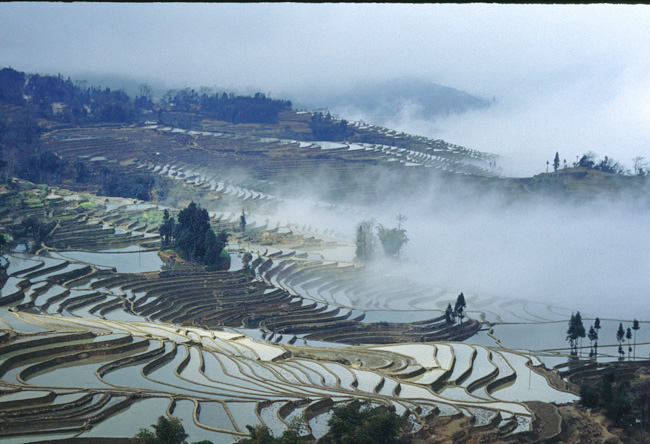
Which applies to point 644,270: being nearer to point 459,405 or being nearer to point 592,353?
point 592,353

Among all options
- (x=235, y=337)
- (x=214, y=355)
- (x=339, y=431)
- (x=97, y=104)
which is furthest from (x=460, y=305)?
(x=97, y=104)

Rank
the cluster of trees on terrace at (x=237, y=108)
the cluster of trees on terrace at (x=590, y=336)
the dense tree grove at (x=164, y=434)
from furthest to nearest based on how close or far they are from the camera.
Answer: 1. the cluster of trees on terrace at (x=237, y=108)
2. the cluster of trees on terrace at (x=590, y=336)
3. the dense tree grove at (x=164, y=434)

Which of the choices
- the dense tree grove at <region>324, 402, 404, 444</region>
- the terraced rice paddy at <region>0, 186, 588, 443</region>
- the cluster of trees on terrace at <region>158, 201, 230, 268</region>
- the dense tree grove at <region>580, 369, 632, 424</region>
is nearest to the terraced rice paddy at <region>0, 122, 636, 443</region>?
the terraced rice paddy at <region>0, 186, 588, 443</region>

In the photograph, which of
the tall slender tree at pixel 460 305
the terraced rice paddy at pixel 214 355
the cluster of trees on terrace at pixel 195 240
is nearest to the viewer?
the terraced rice paddy at pixel 214 355

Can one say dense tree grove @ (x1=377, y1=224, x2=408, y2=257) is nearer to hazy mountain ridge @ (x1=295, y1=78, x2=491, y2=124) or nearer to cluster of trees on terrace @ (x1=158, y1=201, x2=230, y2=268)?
cluster of trees on terrace @ (x1=158, y1=201, x2=230, y2=268)

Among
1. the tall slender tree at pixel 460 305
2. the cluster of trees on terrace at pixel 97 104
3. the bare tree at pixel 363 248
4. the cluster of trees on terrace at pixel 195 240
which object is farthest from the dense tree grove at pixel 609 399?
the cluster of trees on terrace at pixel 97 104

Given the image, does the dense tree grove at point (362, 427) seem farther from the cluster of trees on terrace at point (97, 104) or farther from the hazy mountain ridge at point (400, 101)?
the hazy mountain ridge at point (400, 101)

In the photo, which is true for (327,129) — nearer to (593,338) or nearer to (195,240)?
(195,240)
